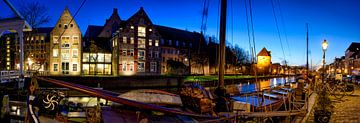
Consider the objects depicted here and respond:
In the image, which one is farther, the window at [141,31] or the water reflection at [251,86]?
the window at [141,31]

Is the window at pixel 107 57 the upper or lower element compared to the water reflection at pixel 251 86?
upper

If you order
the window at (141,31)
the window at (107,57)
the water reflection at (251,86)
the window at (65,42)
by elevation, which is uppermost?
the window at (141,31)

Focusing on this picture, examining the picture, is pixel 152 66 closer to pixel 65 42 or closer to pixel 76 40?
pixel 76 40

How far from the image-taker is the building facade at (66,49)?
2046 inches

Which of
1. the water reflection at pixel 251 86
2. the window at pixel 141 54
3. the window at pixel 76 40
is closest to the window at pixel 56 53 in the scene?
the window at pixel 76 40

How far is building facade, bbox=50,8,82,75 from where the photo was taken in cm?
5197

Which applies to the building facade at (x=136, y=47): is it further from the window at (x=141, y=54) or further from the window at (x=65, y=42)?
the window at (x=65, y=42)

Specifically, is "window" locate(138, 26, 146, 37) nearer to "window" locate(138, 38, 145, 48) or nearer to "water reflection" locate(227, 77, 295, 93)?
"window" locate(138, 38, 145, 48)

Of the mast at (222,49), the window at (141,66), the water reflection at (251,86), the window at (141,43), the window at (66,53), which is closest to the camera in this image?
the mast at (222,49)

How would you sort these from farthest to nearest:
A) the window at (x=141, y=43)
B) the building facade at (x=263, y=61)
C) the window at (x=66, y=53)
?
1. the window at (x=141, y=43)
2. the window at (x=66, y=53)
3. the building facade at (x=263, y=61)

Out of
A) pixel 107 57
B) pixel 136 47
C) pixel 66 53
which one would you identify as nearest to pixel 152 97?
pixel 136 47

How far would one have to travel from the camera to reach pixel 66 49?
5244cm

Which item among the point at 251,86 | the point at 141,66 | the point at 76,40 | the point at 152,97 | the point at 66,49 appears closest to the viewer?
the point at 152,97

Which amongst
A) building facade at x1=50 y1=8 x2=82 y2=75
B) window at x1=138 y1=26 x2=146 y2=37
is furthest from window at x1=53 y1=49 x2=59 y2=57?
window at x1=138 y1=26 x2=146 y2=37
